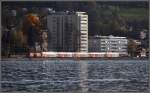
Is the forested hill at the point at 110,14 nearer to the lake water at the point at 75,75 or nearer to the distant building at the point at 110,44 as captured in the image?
the distant building at the point at 110,44

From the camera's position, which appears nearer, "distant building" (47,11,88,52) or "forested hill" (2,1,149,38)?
"forested hill" (2,1,149,38)

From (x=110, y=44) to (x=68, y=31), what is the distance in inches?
21.6

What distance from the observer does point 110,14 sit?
436 cm

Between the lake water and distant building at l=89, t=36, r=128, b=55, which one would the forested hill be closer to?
distant building at l=89, t=36, r=128, b=55

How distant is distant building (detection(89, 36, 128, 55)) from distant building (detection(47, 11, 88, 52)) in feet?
0.48

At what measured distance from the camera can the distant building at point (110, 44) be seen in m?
4.34

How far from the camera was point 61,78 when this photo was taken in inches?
169

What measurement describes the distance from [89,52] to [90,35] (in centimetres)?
22

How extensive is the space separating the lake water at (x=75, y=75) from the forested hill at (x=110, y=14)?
1.34ft

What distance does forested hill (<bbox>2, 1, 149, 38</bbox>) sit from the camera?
4.06m

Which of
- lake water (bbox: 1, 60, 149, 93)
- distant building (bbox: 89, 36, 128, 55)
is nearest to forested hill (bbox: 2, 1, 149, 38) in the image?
distant building (bbox: 89, 36, 128, 55)

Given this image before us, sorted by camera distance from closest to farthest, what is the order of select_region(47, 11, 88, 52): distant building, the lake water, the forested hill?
the forested hill
the lake water
select_region(47, 11, 88, 52): distant building

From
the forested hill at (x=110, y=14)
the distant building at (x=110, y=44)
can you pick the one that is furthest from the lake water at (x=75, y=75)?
the forested hill at (x=110, y=14)

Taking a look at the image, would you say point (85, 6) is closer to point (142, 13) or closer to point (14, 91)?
point (142, 13)
